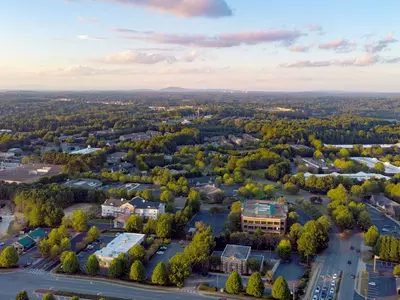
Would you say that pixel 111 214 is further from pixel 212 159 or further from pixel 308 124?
pixel 308 124

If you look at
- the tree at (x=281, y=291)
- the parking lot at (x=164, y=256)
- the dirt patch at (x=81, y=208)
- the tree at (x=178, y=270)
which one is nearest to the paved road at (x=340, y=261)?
the tree at (x=281, y=291)

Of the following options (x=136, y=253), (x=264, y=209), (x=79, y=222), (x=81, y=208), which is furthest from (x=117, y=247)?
(x=264, y=209)

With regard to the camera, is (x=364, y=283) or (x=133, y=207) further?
(x=133, y=207)

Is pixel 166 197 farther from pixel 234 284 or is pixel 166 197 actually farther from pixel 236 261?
pixel 234 284

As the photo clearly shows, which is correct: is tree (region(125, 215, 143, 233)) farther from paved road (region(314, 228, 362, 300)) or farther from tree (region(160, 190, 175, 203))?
paved road (region(314, 228, 362, 300))

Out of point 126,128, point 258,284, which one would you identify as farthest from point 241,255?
point 126,128

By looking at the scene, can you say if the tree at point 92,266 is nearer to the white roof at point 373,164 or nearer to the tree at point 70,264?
the tree at point 70,264
